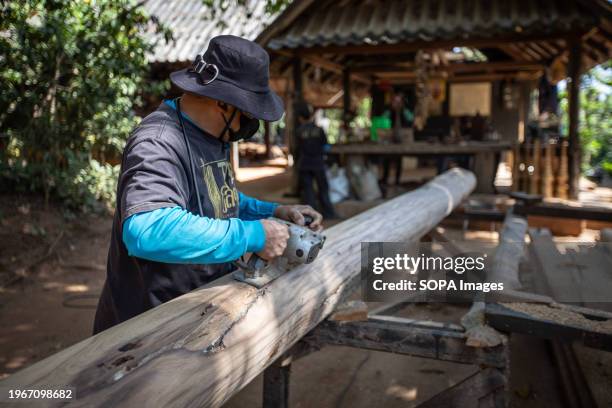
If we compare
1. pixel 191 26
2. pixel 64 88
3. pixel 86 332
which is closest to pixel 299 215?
pixel 86 332

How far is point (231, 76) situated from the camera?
1.76m

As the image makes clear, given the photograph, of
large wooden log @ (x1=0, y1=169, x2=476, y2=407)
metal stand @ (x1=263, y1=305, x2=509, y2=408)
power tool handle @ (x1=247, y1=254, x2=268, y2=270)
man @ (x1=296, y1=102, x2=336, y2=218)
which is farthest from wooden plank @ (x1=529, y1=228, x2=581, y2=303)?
man @ (x1=296, y1=102, x2=336, y2=218)

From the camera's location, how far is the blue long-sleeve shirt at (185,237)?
57.6 inches

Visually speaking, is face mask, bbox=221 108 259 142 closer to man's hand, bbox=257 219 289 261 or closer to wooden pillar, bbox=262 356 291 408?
man's hand, bbox=257 219 289 261

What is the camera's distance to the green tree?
6.14 m

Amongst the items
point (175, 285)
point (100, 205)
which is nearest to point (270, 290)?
point (175, 285)

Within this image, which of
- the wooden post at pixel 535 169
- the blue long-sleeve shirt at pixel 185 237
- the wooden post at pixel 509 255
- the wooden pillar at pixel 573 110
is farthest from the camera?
the wooden post at pixel 535 169

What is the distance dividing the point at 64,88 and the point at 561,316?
649cm

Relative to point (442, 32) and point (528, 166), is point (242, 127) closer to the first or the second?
point (442, 32)

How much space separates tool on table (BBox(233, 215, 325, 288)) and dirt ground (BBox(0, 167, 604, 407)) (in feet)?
4.77

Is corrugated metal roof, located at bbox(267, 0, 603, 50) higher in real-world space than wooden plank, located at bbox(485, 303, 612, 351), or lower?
higher

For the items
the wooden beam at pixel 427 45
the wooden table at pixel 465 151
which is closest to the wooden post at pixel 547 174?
the wooden table at pixel 465 151

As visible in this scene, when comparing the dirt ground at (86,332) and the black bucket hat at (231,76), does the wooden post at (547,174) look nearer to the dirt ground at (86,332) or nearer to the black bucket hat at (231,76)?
the dirt ground at (86,332)

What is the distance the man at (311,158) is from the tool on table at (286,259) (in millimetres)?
5619
